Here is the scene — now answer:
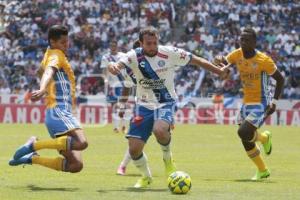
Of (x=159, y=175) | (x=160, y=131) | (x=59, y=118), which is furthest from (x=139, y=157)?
(x=159, y=175)

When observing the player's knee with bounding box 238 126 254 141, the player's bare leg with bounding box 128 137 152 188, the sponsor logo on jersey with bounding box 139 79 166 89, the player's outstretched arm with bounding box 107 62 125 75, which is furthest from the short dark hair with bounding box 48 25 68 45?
the player's knee with bounding box 238 126 254 141

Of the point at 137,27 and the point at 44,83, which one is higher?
the point at 137,27

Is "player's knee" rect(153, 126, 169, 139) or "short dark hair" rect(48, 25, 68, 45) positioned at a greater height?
"short dark hair" rect(48, 25, 68, 45)

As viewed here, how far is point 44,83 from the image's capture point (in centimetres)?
1086

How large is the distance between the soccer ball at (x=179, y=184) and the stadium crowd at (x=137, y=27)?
94.1ft

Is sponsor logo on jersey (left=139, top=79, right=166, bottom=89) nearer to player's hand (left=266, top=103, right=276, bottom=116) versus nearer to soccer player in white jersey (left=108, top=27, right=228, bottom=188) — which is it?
soccer player in white jersey (left=108, top=27, right=228, bottom=188)

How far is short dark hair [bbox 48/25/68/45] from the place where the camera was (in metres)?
11.9

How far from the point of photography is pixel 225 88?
38.4 m

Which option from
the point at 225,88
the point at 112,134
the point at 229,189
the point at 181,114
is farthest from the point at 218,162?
the point at 225,88

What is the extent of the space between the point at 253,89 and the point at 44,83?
471 centimetres

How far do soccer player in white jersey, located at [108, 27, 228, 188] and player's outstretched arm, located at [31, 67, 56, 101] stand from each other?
1185 millimetres

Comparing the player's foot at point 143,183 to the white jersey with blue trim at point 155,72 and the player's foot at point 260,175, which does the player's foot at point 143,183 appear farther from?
the player's foot at point 260,175

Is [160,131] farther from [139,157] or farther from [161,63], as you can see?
[161,63]

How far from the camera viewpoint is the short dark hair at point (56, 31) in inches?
467
